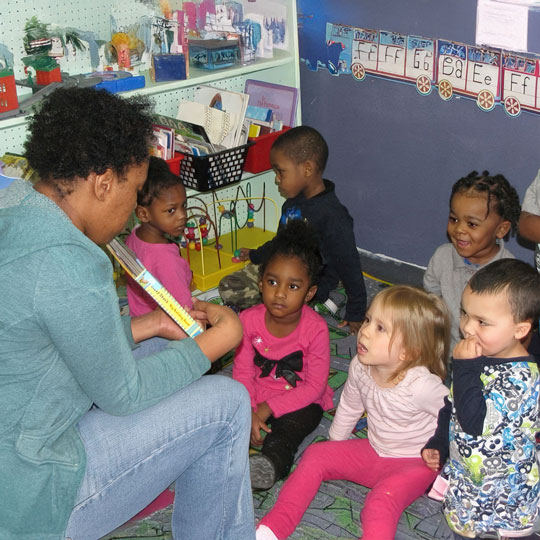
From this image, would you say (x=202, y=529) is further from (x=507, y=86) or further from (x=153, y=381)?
(x=507, y=86)

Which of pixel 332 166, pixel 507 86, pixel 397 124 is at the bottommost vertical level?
pixel 332 166

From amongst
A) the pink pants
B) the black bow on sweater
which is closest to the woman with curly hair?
the pink pants

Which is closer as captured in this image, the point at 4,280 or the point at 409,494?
the point at 4,280

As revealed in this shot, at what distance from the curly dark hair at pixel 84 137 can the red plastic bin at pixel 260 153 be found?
6.36 ft

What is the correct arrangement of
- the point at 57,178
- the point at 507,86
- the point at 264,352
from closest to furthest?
the point at 57,178 → the point at 264,352 → the point at 507,86

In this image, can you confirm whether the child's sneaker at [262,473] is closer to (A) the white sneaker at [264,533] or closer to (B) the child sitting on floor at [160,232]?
(A) the white sneaker at [264,533]

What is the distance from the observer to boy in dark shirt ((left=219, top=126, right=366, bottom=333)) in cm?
337

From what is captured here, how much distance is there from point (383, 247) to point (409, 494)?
1829 millimetres

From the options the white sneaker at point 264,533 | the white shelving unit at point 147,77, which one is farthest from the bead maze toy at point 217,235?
the white sneaker at point 264,533

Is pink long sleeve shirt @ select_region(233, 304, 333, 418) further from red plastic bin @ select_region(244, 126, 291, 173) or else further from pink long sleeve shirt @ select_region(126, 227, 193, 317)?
red plastic bin @ select_region(244, 126, 291, 173)

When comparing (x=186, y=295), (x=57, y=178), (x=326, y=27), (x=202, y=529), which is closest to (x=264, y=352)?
(x=186, y=295)

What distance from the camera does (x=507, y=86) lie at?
10.3 ft

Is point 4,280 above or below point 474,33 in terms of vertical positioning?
below

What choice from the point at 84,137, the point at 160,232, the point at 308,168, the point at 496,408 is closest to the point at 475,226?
the point at 308,168
